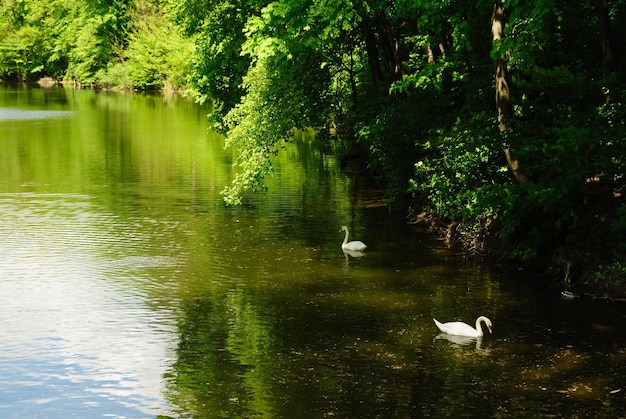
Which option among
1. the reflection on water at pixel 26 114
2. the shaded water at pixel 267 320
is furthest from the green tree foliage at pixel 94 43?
the shaded water at pixel 267 320

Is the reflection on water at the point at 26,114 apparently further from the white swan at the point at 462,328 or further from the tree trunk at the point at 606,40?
the white swan at the point at 462,328

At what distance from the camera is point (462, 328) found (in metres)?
14.2

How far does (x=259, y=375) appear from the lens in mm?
12750

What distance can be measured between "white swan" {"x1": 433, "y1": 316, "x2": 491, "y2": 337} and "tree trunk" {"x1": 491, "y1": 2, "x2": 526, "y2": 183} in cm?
471

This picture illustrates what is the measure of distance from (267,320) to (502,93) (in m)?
6.96

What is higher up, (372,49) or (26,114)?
(372,49)

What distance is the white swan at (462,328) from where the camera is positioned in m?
14.2

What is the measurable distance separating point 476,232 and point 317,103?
10853 mm

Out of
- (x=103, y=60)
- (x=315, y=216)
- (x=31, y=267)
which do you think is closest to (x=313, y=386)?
(x=31, y=267)

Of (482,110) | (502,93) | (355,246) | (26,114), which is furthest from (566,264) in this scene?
(26,114)

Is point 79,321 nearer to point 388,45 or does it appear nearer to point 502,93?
point 502,93

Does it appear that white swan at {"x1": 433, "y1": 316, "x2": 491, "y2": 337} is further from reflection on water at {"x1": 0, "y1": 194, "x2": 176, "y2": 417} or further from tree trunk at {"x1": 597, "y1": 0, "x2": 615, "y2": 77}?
tree trunk at {"x1": 597, "y1": 0, "x2": 615, "y2": 77}

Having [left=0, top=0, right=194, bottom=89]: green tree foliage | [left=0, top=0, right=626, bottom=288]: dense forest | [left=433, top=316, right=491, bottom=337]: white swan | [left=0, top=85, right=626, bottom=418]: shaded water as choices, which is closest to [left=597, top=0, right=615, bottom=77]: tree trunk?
[left=0, top=0, right=626, bottom=288]: dense forest

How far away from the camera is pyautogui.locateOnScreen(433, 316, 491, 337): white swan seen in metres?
14.2
